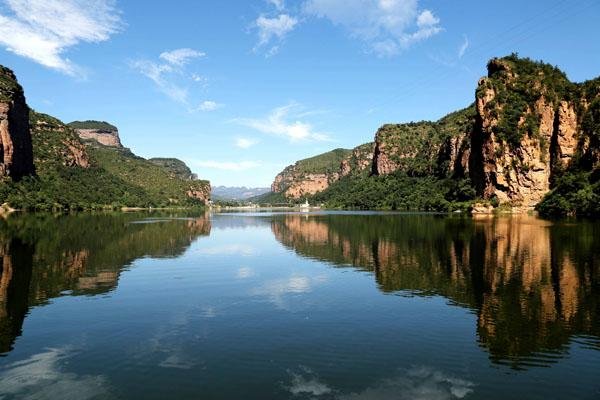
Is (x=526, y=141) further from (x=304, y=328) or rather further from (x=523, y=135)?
(x=304, y=328)

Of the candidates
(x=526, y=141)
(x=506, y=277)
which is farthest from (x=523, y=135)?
(x=506, y=277)

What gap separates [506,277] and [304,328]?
20273 mm

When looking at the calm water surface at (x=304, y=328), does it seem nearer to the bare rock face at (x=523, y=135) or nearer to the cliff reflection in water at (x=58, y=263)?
the cliff reflection in water at (x=58, y=263)

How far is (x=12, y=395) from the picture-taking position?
52.2 feet

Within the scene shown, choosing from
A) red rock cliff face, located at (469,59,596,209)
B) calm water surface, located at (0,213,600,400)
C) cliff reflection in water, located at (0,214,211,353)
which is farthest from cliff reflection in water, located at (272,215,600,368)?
red rock cliff face, located at (469,59,596,209)

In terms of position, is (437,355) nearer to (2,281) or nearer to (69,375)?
(69,375)

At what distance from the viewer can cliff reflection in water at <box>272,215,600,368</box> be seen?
74.1 feet

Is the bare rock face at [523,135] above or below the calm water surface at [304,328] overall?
above

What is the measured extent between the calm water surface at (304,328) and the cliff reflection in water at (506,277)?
0.50ft

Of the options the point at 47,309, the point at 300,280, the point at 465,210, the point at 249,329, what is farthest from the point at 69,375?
the point at 465,210

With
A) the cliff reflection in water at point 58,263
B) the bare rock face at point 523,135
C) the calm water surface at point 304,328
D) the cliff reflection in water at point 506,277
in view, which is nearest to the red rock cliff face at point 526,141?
the bare rock face at point 523,135

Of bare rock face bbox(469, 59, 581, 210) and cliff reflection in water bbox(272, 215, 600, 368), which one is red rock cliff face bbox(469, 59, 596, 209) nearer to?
bare rock face bbox(469, 59, 581, 210)

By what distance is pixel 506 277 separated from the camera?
37250 millimetres

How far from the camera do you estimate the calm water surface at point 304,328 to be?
16953 mm
